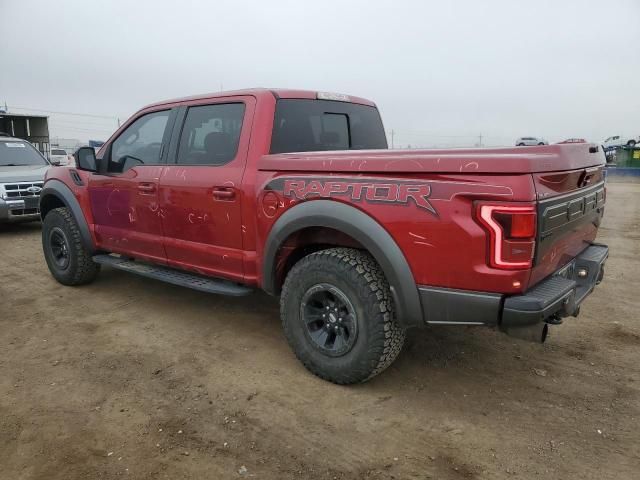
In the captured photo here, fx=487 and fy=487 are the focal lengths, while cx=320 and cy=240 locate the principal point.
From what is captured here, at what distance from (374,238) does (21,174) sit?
792cm

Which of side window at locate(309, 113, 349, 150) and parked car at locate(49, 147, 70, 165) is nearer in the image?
side window at locate(309, 113, 349, 150)

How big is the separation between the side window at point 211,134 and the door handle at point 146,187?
0.32 meters

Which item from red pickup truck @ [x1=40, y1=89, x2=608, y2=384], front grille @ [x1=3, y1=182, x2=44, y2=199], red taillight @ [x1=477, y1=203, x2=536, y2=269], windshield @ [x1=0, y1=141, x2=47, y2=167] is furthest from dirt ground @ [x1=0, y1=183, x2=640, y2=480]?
windshield @ [x1=0, y1=141, x2=47, y2=167]

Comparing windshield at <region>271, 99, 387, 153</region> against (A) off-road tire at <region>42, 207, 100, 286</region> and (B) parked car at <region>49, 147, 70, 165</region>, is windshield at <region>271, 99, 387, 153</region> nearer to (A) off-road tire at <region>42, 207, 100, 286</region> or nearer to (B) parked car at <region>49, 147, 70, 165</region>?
(A) off-road tire at <region>42, 207, 100, 286</region>

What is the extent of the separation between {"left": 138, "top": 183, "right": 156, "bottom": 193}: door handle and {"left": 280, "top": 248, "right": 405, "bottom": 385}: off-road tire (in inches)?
60.2

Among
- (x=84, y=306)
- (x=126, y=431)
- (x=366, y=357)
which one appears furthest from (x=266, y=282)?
(x=84, y=306)

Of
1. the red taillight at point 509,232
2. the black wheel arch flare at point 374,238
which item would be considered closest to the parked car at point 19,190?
the black wheel arch flare at point 374,238

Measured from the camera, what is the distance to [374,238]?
2.63 metres

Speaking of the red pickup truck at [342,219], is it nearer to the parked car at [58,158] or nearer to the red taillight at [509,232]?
the red taillight at [509,232]

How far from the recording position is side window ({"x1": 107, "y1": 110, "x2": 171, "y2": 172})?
4.07m

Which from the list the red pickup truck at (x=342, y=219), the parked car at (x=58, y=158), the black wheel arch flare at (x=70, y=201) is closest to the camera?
the red pickup truck at (x=342, y=219)

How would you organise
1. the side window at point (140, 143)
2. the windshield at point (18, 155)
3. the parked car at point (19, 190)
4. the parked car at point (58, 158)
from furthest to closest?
the parked car at point (58, 158) → the windshield at point (18, 155) → the parked car at point (19, 190) → the side window at point (140, 143)

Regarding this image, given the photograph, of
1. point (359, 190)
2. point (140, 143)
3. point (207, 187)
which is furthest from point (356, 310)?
point (140, 143)

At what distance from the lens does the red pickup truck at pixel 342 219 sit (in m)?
2.32
